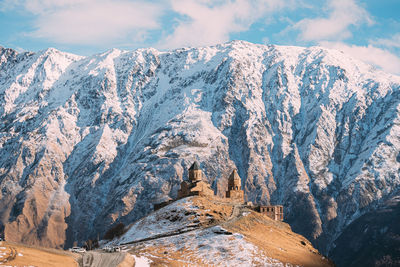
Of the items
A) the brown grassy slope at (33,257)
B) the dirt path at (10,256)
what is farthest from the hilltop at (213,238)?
the dirt path at (10,256)

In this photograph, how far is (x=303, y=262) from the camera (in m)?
134

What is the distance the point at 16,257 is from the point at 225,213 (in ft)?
270

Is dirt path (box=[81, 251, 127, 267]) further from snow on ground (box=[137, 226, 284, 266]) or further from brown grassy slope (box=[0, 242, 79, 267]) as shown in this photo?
snow on ground (box=[137, 226, 284, 266])

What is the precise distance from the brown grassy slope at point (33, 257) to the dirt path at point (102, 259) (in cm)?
232

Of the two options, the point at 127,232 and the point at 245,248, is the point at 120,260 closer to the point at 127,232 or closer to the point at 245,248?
the point at 245,248

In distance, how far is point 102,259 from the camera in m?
105

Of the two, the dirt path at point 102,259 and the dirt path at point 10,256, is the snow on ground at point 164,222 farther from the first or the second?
the dirt path at point 10,256

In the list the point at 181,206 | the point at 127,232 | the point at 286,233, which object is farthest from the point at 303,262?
the point at 127,232

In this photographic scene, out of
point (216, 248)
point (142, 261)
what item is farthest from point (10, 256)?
point (216, 248)

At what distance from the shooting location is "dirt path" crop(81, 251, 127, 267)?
99.9 meters

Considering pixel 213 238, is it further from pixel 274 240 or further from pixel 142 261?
pixel 142 261

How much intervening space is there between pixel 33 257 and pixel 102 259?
16175 millimetres

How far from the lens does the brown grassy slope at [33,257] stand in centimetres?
8688

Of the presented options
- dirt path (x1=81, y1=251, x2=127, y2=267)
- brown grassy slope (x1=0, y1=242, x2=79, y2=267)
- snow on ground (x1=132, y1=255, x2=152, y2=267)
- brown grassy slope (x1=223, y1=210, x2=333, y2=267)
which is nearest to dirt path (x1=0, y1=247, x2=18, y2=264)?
brown grassy slope (x1=0, y1=242, x2=79, y2=267)
